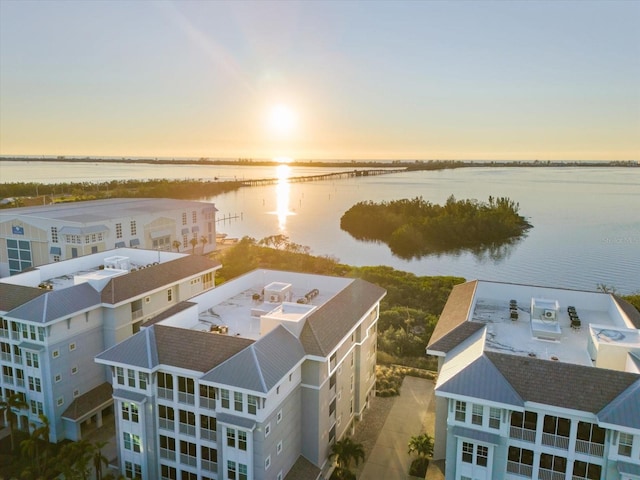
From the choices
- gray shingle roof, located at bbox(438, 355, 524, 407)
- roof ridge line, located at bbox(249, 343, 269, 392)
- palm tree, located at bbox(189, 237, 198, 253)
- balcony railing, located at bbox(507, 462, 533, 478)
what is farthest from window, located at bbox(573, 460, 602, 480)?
palm tree, located at bbox(189, 237, 198, 253)

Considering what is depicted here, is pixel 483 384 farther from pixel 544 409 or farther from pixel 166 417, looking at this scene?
pixel 166 417

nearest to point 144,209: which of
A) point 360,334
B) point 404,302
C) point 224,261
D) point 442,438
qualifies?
point 224,261

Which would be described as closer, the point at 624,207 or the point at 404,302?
the point at 404,302

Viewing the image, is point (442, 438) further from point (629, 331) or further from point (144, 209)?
point (144, 209)

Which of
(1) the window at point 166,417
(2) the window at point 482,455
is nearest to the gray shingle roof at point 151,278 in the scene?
(1) the window at point 166,417

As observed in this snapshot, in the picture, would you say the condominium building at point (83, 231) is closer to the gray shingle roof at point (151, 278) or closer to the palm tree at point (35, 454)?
the gray shingle roof at point (151, 278)

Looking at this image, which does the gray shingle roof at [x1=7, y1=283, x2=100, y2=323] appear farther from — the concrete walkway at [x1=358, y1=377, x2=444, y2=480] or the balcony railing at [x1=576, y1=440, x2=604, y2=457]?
the balcony railing at [x1=576, y1=440, x2=604, y2=457]
